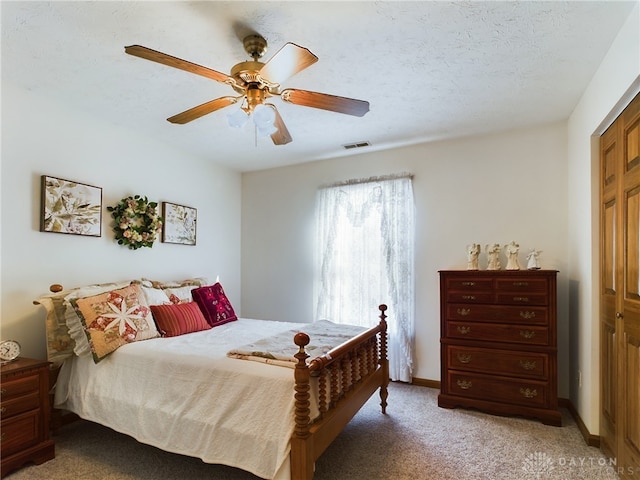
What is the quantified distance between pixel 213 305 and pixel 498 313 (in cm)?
256

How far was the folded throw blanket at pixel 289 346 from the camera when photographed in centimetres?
210

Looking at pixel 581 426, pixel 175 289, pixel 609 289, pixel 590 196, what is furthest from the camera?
pixel 175 289

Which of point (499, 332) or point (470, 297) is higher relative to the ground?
point (470, 297)

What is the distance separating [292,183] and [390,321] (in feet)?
Result: 6.89

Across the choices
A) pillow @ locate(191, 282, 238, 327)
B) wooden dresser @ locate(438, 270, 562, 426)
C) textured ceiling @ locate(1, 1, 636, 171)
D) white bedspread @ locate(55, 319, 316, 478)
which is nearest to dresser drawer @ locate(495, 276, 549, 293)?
wooden dresser @ locate(438, 270, 562, 426)

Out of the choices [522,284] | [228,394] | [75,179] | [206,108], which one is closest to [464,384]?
[522,284]

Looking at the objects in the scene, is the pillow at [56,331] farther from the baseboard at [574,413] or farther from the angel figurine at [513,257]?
the angel figurine at [513,257]

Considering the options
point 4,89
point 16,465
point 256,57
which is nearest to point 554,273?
point 256,57

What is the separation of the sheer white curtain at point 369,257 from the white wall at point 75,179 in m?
1.51

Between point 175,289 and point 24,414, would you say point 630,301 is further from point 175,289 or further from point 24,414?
point 24,414

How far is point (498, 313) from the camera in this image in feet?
9.80

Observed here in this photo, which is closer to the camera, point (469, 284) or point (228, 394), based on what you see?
point (228, 394)

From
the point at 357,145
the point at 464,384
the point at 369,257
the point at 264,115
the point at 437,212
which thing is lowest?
the point at 464,384

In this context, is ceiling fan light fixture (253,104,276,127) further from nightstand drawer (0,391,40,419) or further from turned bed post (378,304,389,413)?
nightstand drawer (0,391,40,419)
